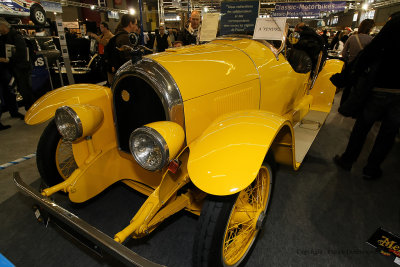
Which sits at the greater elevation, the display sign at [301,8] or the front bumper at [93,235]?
the display sign at [301,8]

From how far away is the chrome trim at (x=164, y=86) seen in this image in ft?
5.27

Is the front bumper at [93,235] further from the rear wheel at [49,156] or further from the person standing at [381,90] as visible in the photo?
the person standing at [381,90]

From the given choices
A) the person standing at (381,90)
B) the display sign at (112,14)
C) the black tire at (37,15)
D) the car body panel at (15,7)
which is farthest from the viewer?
the display sign at (112,14)

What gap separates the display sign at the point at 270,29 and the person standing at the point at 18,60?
4482mm

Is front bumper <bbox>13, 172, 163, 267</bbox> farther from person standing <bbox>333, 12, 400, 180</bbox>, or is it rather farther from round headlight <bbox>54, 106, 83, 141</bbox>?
person standing <bbox>333, 12, 400, 180</bbox>

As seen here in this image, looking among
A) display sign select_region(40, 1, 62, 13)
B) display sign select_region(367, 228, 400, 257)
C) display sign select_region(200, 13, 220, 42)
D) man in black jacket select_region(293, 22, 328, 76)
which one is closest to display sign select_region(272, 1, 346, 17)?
man in black jacket select_region(293, 22, 328, 76)

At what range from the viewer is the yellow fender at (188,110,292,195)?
1.20 meters

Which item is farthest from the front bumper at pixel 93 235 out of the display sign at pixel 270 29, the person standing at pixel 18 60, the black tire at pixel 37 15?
the black tire at pixel 37 15

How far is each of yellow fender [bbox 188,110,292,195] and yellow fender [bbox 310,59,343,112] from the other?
297 centimetres

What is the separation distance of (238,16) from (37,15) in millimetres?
5060

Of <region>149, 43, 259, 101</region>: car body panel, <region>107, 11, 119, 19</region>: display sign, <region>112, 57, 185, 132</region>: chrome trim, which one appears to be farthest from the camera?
<region>107, 11, 119, 19</region>: display sign

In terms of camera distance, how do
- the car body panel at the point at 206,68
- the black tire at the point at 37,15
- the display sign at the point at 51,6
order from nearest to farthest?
the car body panel at the point at 206,68
the display sign at the point at 51,6
the black tire at the point at 37,15

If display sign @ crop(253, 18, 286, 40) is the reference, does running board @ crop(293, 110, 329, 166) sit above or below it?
below

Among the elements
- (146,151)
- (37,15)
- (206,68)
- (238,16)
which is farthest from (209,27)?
(37,15)
